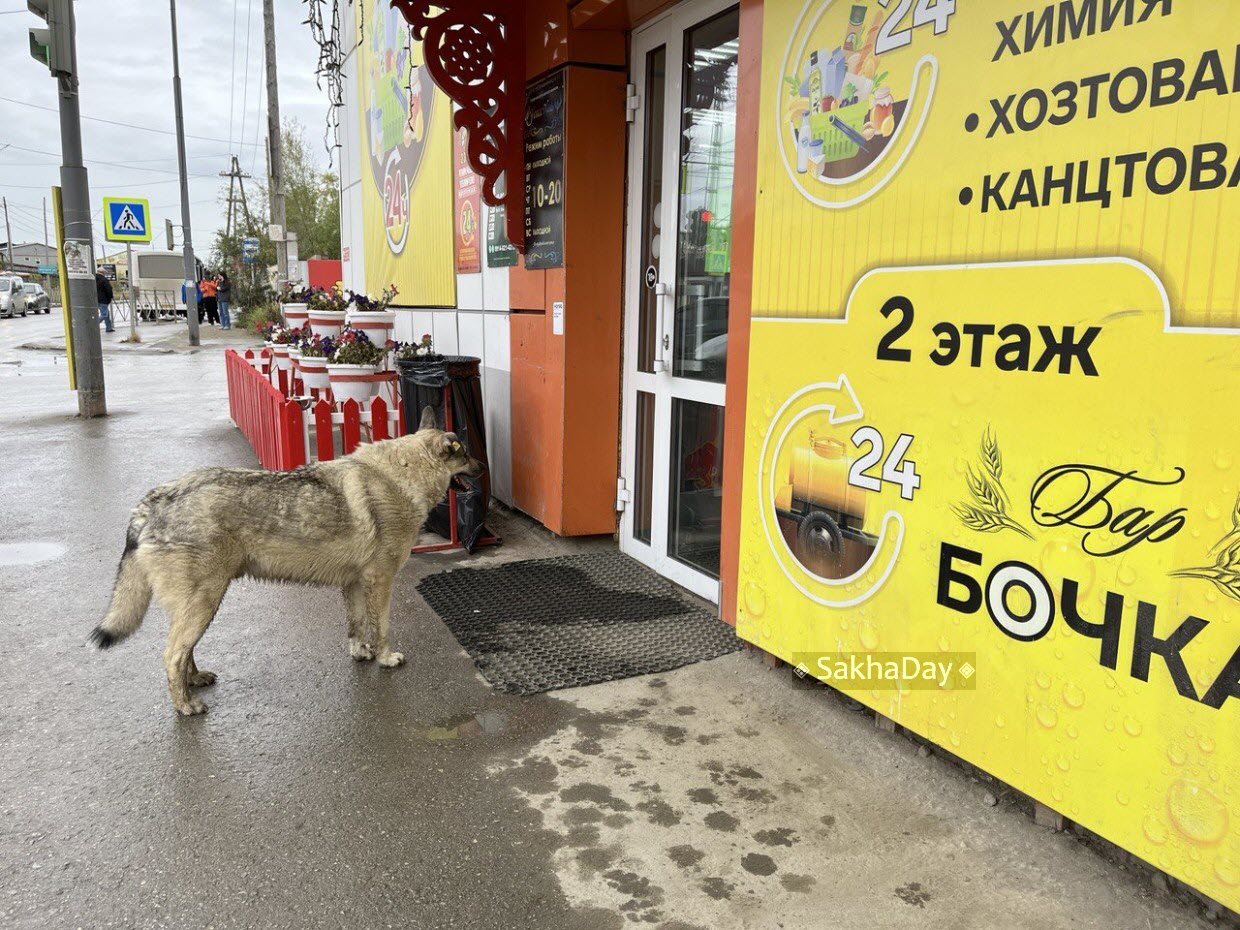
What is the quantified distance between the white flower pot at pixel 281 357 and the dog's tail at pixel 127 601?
6611mm

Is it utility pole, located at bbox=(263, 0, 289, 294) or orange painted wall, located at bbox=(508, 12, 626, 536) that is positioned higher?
utility pole, located at bbox=(263, 0, 289, 294)

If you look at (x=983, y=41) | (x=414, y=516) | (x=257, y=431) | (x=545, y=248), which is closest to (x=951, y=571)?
(x=983, y=41)

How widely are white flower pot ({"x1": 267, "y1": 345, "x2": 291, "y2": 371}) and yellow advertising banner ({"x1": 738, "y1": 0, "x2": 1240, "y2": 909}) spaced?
7.52 metres

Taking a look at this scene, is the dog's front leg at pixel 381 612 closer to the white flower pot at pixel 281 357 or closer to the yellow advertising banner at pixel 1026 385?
the yellow advertising banner at pixel 1026 385

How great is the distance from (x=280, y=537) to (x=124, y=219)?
1752 centimetres

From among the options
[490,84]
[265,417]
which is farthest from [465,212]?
[265,417]

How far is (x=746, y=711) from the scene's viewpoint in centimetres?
359

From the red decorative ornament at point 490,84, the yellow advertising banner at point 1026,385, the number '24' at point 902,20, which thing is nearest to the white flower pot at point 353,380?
the red decorative ornament at point 490,84

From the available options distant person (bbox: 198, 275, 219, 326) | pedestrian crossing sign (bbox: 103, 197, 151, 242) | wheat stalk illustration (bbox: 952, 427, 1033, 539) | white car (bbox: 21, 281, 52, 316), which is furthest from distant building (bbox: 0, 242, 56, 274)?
wheat stalk illustration (bbox: 952, 427, 1033, 539)

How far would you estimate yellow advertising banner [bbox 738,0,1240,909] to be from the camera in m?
2.18

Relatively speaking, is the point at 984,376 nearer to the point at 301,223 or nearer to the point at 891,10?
the point at 891,10

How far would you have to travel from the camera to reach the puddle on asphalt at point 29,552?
544cm

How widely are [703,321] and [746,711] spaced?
2088mm

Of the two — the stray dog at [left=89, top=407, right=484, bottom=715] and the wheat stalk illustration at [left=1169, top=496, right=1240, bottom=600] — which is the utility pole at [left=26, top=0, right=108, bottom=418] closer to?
the stray dog at [left=89, top=407, right=484, bottom=715]
